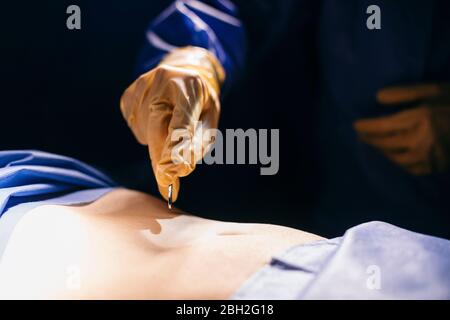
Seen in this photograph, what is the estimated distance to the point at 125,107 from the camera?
99cm

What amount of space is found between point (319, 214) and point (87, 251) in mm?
809

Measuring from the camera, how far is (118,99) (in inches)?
52.2

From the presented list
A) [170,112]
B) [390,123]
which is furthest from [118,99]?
[390,123]

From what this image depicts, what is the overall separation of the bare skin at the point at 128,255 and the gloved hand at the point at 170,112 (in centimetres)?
9

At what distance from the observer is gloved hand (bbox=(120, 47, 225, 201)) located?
82cm

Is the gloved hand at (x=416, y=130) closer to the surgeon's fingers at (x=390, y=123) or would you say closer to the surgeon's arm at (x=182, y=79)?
the surgeon's fingers at (x=390, y=123)

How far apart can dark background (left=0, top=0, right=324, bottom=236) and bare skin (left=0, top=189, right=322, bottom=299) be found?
522 millimetres

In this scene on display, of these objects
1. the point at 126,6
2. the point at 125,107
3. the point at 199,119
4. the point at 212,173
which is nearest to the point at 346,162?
the point at 212,173

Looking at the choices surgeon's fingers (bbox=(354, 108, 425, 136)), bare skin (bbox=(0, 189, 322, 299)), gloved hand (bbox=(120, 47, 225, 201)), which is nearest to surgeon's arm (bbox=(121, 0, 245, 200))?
gloved hand (bbox=(120, 47, 225, 201))

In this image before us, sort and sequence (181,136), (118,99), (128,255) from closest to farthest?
1. (128,255)
2. (181,136)
3. (118,99)

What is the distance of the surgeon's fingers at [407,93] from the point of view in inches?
45.3

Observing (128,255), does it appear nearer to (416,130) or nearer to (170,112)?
(170,112)

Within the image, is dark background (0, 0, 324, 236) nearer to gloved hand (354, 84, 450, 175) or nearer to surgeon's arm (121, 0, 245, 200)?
surgeon's arm (121, 0, 245, 200)

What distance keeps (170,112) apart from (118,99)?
487mm
